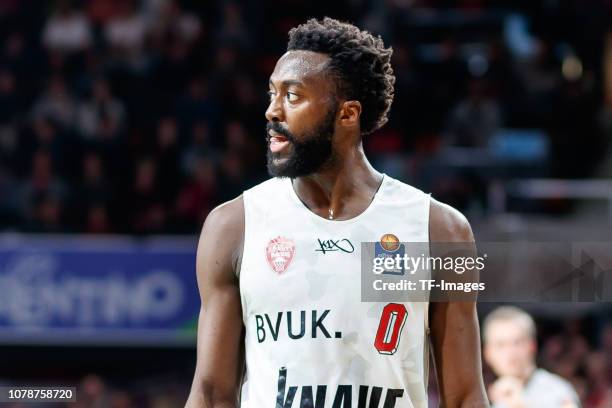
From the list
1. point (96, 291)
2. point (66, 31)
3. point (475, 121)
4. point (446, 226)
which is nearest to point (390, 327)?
point (446, 226)

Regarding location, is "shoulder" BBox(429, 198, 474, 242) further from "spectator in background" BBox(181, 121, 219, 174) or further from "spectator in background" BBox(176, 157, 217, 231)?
"spectator in background" BBox(181, 121, 219, 174)

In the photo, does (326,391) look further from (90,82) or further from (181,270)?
(90,82)

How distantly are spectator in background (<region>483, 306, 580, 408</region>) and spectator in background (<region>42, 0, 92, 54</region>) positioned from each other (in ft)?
22.5

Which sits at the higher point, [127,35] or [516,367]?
[127,35]

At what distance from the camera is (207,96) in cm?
1183

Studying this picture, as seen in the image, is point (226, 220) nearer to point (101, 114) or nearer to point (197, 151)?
point (197, 151)

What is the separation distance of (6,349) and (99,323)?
0.85 metres

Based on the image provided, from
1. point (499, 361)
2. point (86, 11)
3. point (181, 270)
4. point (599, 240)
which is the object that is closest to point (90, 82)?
point (86, 11)

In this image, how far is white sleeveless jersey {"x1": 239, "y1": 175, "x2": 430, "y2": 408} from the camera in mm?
3887

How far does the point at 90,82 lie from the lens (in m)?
12.0

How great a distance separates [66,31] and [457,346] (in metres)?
9.19

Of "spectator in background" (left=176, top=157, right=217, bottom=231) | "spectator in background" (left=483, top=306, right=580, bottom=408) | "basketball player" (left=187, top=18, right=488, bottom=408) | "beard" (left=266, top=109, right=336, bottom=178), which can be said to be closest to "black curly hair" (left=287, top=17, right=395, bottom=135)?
"basketball player" (left=187, top=18, right=488, bottom=408)

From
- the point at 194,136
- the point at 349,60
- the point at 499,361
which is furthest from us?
the point at 194,136

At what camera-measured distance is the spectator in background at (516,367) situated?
6.57 metres
